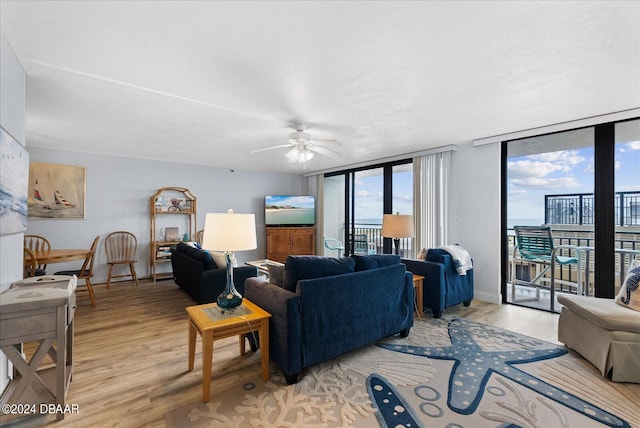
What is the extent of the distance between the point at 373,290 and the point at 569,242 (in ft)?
11.8

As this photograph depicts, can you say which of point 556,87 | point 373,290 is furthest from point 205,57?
point 556,87

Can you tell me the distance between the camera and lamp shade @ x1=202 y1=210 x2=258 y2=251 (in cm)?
208

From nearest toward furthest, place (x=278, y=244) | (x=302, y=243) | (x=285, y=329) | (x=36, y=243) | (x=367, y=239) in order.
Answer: (x=285, y=329)
(x=36, y=243)
(x=367, y=239)
(x=278, y=244)
(x=302, y=243)

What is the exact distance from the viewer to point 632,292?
A: 2381mm

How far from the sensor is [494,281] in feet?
13.3

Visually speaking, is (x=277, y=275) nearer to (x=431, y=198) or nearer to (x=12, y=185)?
(x=12, y=185)

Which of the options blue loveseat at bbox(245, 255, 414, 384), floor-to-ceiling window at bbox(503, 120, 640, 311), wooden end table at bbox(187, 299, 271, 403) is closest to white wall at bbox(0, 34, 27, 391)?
wooden end table at bbox(187, 299, 271, 403)

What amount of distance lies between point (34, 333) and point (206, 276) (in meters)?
1.96

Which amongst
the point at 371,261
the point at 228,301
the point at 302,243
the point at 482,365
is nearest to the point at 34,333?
the point at 228,301

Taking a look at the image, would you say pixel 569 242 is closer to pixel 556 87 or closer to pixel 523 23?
pixel 556 87

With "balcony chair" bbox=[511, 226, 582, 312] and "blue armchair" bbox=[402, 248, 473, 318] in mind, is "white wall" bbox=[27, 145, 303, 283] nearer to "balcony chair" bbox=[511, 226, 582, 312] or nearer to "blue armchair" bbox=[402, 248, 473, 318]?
"blue armchair" bbox=[402, 248, 473, 318]

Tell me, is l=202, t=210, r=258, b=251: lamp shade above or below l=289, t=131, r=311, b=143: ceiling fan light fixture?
below

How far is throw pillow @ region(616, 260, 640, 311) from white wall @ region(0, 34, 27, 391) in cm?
454

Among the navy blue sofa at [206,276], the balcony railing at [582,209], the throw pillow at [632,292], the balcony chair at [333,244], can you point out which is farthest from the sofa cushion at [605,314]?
the balcony chair at [333,244]
